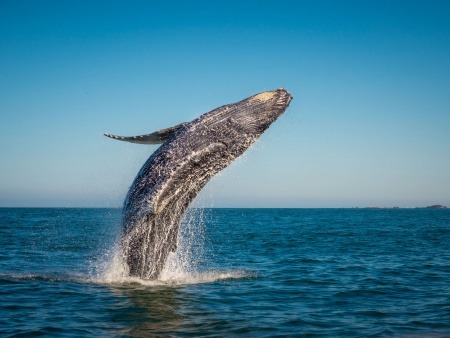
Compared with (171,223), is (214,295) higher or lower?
lower

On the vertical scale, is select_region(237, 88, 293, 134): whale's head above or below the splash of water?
above

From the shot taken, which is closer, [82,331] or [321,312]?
[82,331]

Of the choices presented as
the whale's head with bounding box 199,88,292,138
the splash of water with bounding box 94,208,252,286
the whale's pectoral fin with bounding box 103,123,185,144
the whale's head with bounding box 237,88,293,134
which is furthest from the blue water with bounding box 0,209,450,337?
the whale's head with bounding box 237,88,293,134

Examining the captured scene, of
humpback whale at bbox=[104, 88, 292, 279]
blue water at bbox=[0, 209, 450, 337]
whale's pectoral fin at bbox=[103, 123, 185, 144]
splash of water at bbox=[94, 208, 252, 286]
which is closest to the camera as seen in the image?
blue water at bbox=[0, 209, 450, 337]

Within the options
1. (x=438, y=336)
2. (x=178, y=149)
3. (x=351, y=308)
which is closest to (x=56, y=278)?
(x=178, y=149)

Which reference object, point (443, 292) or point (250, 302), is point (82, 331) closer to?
point (250, 302)

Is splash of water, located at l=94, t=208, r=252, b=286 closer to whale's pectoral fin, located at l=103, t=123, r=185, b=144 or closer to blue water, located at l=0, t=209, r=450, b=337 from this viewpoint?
blue water, located at l=0, t=209, r=450, b=337

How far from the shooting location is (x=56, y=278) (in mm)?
12250

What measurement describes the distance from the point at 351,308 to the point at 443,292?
3.14 metres

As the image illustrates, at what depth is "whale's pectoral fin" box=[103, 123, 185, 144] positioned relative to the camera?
995 cm

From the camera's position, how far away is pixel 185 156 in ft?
32.2

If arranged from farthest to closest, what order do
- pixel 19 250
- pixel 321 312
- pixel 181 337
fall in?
pixel 19 250 < pixel 321 312 < pixel 181 337

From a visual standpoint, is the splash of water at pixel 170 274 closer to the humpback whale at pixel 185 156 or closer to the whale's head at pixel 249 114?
the humpback whale at pixel 185 156

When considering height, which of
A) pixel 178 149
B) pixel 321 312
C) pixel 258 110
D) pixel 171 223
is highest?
pixel 258 110
